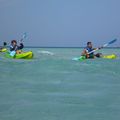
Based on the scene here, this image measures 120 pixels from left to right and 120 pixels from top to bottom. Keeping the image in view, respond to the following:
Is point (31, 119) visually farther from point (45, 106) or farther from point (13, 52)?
point (13, 52)

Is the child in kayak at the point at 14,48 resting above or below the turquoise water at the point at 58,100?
above

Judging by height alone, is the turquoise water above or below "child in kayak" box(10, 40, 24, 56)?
below

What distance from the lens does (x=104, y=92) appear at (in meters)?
6.88

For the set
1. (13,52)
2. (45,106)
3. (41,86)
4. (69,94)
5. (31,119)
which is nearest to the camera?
(31,119)

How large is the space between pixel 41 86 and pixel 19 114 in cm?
266

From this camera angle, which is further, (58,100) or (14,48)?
(14,48)

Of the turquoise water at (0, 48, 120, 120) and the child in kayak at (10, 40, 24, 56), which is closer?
the turquoise water at (0, 48, 120, 120)

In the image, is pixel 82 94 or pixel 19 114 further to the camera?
pixel 82 94

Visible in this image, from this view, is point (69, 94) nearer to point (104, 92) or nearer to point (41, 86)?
point (104, 92)

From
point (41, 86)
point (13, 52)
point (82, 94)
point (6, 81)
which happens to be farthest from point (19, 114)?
point (13, 52)

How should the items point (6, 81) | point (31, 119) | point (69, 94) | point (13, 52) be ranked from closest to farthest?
point (31, 119) < point (69, 94) < point (6, 81) < point (13, 52)

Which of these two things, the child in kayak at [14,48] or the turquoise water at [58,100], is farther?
the child in kayak at [14,48]

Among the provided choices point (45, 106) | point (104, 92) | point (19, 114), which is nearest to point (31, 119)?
point (19, 114)

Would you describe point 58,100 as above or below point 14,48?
below
